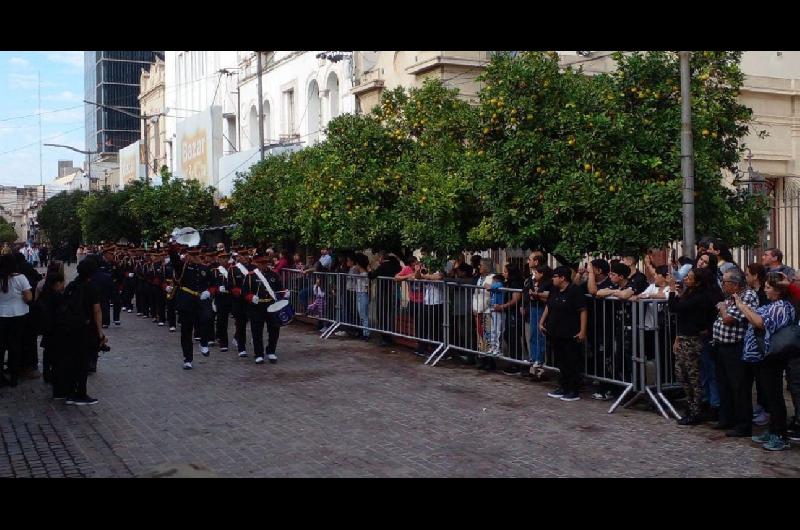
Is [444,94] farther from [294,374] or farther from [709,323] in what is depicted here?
[709,323]

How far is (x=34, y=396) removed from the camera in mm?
11391

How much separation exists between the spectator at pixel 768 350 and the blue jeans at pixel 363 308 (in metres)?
9.18

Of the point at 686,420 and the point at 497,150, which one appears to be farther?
the point at 497,150

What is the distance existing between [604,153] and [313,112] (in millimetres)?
22730

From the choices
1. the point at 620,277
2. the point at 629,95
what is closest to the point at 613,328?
the point at 620,277

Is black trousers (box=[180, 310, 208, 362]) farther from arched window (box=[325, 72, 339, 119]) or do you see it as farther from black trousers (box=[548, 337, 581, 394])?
arched window (box=[325, 72, 339, 119])

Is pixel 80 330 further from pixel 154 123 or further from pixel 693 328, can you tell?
pixel 154 123

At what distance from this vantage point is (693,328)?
930cm

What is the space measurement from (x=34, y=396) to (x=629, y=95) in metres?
9.02

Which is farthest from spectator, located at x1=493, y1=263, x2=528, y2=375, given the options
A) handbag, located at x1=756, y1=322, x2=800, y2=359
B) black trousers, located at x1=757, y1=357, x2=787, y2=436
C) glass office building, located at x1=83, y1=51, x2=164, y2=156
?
glass office building, located at x1=83, y1=51, x2=164, y2=156

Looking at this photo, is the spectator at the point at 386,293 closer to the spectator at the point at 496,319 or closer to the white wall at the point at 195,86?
the spectator at the point at 496,319

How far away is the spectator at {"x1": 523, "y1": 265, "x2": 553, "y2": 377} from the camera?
466 inches

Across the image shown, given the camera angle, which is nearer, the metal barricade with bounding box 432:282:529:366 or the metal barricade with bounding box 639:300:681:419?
the metal barricade with bounding box 639:300:681:419

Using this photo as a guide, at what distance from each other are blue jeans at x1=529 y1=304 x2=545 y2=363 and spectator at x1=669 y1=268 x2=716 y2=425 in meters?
2.70
